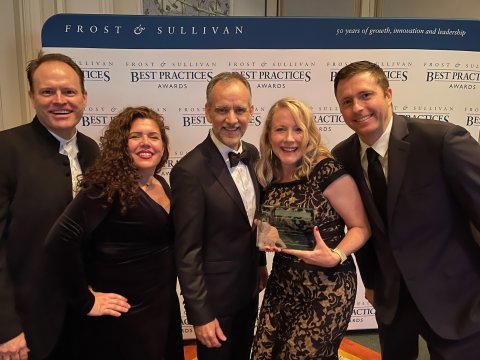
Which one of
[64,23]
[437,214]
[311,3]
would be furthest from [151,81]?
[311,3]

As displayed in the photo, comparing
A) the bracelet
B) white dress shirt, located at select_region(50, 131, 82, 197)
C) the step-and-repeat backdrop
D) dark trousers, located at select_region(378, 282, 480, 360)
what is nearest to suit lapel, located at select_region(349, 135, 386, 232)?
the bracelet

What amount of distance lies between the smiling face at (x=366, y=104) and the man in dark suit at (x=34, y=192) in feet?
4.58

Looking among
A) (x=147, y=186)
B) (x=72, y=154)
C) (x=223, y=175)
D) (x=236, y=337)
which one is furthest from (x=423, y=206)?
(x=72, y=154)

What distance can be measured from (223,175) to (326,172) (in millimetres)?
509

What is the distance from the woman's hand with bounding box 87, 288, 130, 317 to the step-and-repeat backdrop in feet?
5.14

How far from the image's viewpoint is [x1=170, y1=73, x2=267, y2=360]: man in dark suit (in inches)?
73.8

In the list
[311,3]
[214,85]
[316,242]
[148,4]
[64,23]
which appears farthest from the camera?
[311,3]

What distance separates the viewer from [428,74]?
10.6 ft

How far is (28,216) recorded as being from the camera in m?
1.86

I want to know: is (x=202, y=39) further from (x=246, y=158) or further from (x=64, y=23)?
(x=246, y=158)

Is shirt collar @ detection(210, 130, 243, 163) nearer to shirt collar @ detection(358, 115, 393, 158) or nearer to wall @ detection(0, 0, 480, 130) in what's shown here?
shirt collar @ detection(358, 115, 393, 158)

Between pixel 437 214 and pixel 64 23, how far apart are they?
2866 mm

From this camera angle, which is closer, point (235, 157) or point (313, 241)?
point (313, 241)

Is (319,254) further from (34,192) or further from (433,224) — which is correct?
(34,192)
